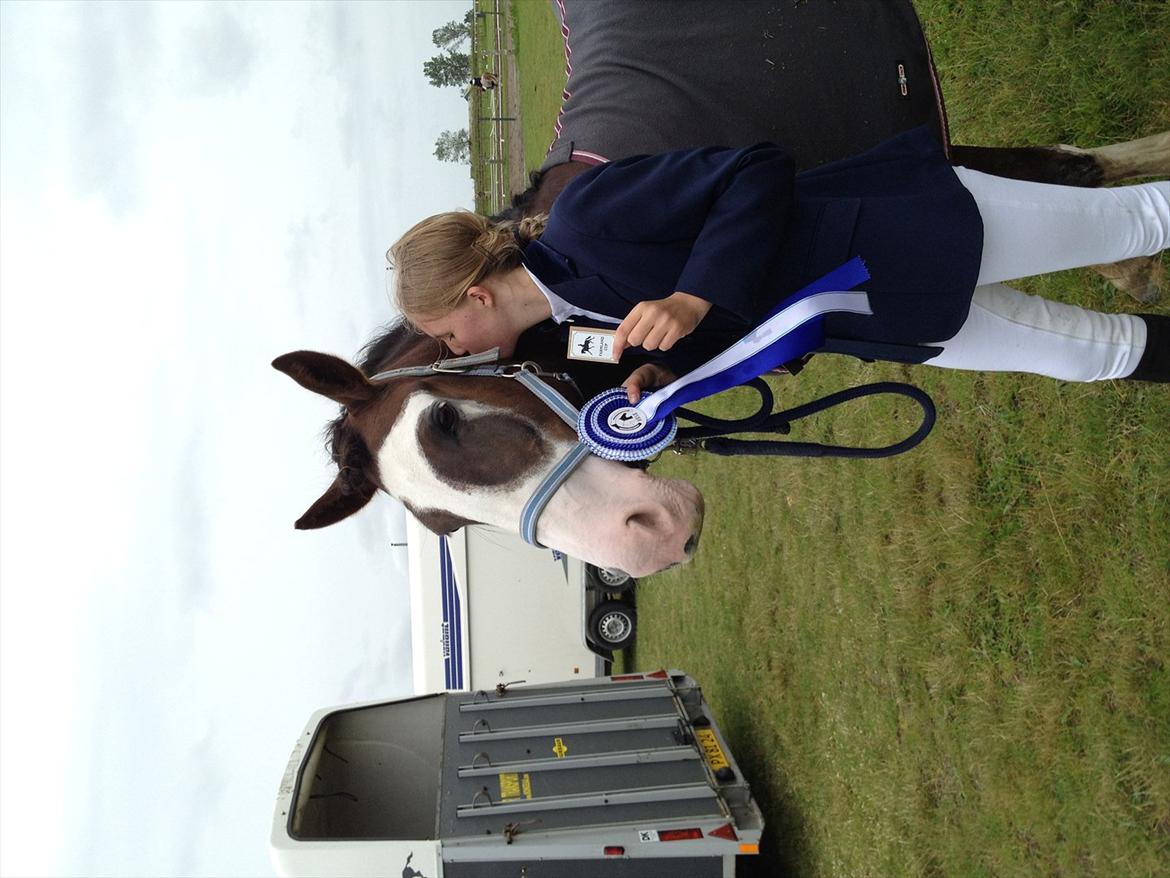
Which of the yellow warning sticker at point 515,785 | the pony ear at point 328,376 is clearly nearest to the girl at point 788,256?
the pony ear at point 328,376

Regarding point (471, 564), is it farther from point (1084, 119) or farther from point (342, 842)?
point (1084, 119)

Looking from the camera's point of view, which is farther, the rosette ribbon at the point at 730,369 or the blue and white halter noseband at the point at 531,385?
the blue and white halter noseband at the point at 531,385

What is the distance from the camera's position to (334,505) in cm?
242

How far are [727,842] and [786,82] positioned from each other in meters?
4.11

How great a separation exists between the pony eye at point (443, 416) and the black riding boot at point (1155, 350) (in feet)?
6.24

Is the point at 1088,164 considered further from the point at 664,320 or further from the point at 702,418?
the point at 664,320

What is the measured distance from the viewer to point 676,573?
27.0ft

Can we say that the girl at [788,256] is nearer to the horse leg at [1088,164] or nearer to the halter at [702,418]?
the halter at [702,418]

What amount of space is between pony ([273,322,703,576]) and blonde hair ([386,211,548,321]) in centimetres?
21

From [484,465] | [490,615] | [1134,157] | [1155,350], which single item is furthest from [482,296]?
[490,615]

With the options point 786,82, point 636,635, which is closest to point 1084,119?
point 786,82

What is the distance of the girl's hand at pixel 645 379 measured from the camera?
1.93 metres

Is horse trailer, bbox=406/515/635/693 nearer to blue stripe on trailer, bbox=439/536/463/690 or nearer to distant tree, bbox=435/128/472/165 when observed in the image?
blue stripe on trailer, bbox=439/536/463/690

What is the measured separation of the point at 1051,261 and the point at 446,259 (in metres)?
1.53
